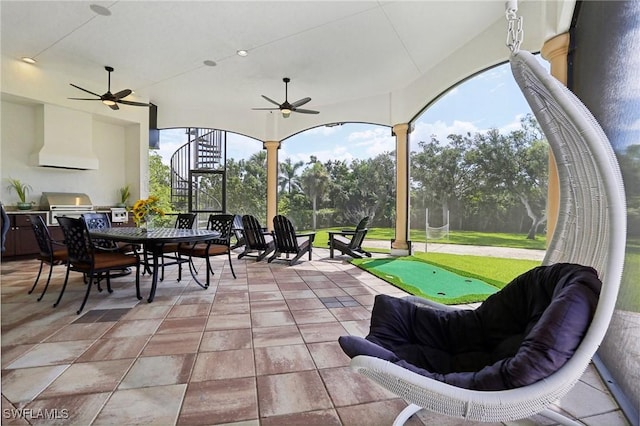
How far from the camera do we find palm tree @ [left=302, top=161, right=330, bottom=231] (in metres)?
9.92

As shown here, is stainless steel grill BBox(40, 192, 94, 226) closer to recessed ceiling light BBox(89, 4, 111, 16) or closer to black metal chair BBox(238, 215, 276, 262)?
black metal chair BBox(238, 215, 276, 262)

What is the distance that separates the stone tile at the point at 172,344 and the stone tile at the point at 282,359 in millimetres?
508

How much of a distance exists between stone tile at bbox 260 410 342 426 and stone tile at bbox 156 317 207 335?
1.34m

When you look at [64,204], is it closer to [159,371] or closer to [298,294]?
[298,294]

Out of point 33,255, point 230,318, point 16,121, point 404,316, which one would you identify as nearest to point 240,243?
point 33,255

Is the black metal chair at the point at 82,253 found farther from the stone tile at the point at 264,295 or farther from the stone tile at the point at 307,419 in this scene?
the stone tile at the point at 307,419

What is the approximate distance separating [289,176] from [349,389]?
830cm

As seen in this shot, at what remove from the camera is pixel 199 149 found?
8.40 m

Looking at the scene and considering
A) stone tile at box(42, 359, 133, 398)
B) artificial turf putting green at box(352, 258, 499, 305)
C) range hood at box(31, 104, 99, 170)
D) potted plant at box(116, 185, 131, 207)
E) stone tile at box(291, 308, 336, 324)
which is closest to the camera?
stone tile at box(42, 359, 133, 398)

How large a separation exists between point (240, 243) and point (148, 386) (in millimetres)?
5229

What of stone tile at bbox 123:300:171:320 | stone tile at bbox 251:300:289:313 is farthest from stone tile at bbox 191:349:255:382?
stone tile at bbox 123:300:171:320

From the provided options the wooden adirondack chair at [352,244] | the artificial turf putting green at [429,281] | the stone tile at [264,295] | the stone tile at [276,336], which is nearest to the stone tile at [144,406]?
the stone tile at [276,336]

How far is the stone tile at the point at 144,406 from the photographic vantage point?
1.52 m

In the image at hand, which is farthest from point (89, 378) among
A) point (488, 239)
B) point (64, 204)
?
point (488, 239)
